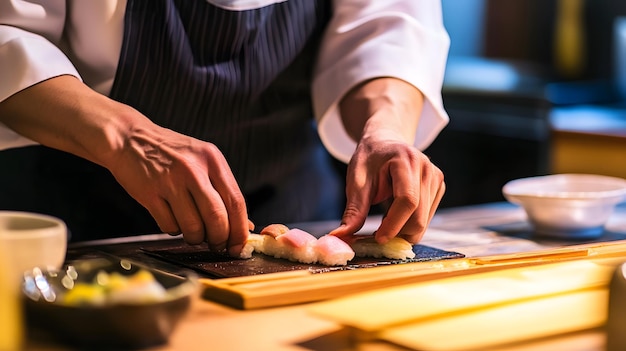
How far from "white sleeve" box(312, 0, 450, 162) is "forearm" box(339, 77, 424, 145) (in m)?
0.02

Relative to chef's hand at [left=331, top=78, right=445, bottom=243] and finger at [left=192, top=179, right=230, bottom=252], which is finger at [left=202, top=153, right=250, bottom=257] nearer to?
finger at [left=192, top=179, right=230, bottom=252]

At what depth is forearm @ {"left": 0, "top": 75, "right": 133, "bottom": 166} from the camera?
1.46 m

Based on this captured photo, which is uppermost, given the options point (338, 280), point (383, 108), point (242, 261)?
point (383, 108)

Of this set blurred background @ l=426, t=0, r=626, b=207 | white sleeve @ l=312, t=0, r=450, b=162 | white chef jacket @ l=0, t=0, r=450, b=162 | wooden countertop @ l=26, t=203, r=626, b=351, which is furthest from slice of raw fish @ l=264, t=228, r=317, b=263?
blurred background @ l=426, t=0, r=626, b=207

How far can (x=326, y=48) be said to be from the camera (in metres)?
2.05

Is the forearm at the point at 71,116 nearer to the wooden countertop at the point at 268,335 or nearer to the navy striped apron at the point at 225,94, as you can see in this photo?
the navy striped apron at the point at 225,94

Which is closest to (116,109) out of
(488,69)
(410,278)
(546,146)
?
(410,278)

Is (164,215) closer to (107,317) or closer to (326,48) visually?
(107,317)

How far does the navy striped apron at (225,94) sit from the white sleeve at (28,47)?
15 centimetres

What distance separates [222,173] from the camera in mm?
1412

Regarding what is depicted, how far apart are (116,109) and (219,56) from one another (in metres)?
0.44

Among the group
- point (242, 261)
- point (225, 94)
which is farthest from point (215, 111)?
point (242, 261)

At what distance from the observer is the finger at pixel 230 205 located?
1.41 m

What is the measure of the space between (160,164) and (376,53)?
0.68m
